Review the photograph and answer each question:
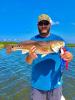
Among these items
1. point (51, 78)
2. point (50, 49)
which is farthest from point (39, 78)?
point (50, 49)

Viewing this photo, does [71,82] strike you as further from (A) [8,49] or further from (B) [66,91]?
(A) [8,49]

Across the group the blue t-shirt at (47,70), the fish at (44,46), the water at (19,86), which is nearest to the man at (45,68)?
the blue t-shirt at (47,70)

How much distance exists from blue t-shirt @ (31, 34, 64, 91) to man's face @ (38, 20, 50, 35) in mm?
156

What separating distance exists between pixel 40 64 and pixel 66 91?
5.40m

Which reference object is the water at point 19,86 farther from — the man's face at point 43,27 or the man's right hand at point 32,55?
the man's face at point 43,27

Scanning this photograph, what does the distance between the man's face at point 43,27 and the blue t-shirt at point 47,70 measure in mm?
156

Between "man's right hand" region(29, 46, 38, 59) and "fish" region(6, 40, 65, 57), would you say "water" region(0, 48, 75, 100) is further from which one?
"man's right hand" region(29, 46, 38, 59)

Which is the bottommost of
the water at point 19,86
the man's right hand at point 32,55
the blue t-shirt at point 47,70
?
the water at point 19,86

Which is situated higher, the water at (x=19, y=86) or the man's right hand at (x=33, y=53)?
the man's right hand at (x=33, y=53)

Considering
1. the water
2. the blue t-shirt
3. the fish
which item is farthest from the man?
the water

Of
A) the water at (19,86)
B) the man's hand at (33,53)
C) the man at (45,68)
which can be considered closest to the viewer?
the man's hand at (33,53)

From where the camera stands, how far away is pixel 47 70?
24.5 ft

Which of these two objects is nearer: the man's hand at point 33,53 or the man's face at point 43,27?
the man's hand at point 33,53

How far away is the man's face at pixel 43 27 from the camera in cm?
748
